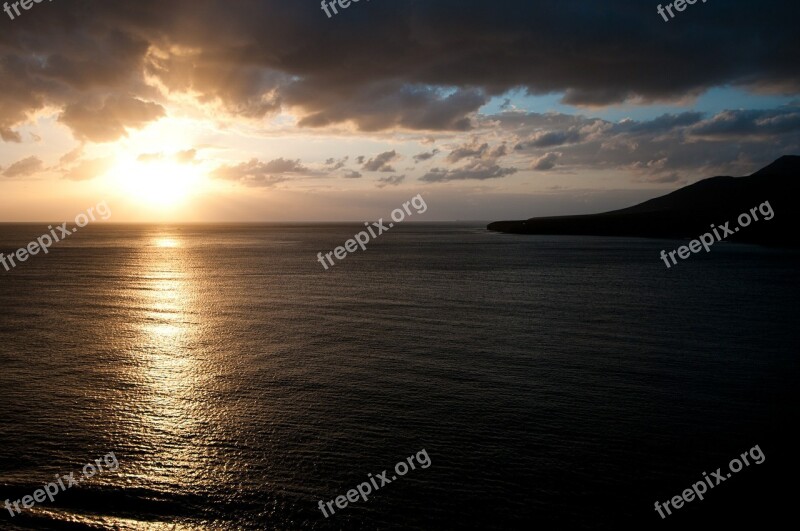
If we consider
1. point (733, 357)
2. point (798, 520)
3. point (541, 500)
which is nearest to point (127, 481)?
point (541, 500)

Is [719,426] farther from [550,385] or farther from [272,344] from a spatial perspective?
[272,344]

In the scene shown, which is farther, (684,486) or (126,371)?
(126,371)

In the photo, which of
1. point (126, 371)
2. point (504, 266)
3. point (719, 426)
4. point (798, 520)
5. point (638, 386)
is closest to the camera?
point (798, 520)

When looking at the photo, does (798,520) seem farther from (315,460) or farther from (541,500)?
(315,460)

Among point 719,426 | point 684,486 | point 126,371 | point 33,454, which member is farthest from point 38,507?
point 719,426

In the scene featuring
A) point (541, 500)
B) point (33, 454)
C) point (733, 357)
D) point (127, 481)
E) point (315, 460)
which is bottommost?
point (733, 357)

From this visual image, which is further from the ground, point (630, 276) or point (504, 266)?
point (504, 266)

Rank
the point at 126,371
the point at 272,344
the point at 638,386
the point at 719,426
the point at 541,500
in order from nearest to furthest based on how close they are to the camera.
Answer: the point at 541,500
the point at 719,426
the point at 638,386
the point at 126,371
the point at 272,344
